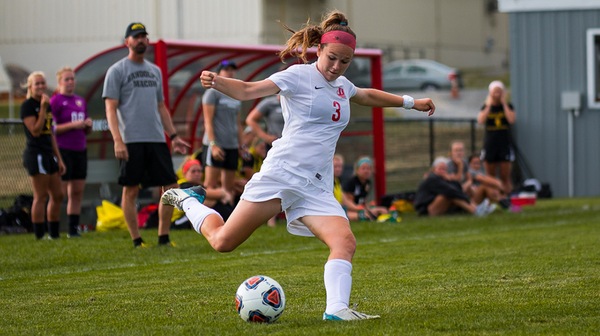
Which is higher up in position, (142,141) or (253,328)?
(142,141)

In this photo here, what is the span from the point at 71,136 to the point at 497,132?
8011 mm

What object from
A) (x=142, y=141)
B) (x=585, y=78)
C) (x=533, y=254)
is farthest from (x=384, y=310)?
(x=585, y=78)

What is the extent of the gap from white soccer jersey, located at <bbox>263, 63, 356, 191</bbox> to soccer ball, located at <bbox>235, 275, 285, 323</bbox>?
0.72 metres

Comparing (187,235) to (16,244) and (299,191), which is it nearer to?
(16,244)

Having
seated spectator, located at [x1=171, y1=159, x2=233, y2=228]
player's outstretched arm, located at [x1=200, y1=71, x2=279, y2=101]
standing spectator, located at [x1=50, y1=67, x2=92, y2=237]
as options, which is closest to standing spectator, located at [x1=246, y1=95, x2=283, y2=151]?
seated spectator, located at [x1=171, y1=159, x2=233, y2=228]

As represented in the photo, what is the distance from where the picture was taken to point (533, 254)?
10.4 meters

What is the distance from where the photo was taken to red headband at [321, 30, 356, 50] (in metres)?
6.61

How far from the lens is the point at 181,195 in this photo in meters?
7.40

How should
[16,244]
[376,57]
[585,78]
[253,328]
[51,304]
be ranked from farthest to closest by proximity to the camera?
[585,78]
[376,57]
[16,244]
[51,304]
[253,328]

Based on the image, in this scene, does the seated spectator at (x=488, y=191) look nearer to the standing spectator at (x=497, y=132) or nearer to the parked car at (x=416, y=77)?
the standing spectator at (x=497, y=132)

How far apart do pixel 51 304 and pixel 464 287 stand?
2.97 meters

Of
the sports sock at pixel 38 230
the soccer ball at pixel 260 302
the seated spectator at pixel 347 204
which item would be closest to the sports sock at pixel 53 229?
the sports sock at pixel 38 230

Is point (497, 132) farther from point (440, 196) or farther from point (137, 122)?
point (137, 122)

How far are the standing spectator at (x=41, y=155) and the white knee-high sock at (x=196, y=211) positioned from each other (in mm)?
5328
